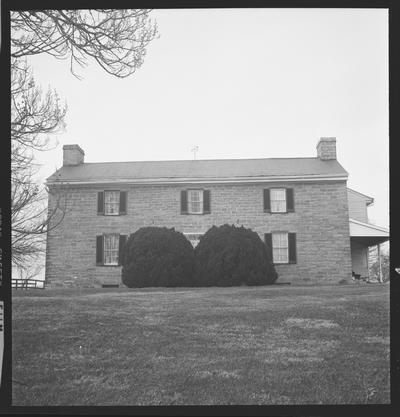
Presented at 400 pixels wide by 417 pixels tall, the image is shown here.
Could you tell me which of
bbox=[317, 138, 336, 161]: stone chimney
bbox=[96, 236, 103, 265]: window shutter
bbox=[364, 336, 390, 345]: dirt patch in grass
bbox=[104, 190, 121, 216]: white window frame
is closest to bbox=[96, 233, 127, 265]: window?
bbox=[96, 236, 103, 265]: window shutter

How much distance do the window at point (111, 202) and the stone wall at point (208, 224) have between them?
0.09 meters

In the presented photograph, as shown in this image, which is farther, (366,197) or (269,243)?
(269,243)

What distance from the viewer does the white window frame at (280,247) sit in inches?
234

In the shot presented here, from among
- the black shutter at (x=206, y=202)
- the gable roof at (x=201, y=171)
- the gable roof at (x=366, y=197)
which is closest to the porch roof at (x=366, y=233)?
the gable roof at (x=366, y=197)

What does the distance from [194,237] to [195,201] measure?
558 mm

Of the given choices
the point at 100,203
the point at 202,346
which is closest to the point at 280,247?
the point at 202,346

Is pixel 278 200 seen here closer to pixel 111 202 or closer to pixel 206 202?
pixel 206 202

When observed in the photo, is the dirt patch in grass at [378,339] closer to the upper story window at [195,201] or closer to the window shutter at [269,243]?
the window shutter at [269,243]

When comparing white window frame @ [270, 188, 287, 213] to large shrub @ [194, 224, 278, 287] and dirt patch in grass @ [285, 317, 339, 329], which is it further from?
dirt patch in grass @ [285, 317, 339, 329]

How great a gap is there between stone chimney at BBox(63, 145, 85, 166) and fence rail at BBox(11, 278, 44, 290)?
1.42 meters

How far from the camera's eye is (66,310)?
568cm

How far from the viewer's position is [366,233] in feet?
19.9

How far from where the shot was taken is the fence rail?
5.38 m

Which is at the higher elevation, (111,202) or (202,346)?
(111,202)
